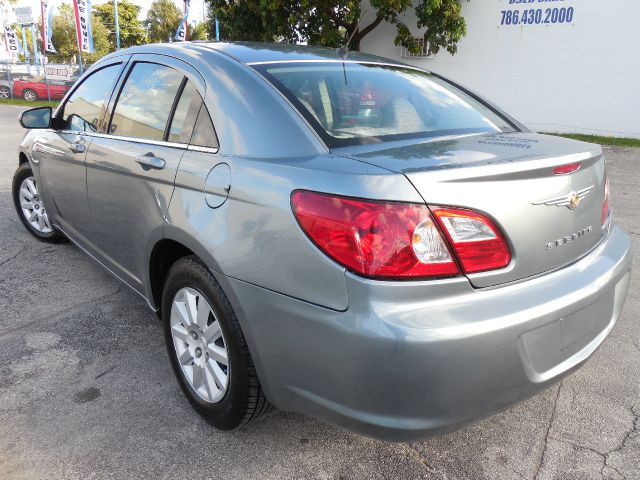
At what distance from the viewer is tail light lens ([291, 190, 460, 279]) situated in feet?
5.34

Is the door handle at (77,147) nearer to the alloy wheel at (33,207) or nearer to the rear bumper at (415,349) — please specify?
the alloy wheel at (33,207)

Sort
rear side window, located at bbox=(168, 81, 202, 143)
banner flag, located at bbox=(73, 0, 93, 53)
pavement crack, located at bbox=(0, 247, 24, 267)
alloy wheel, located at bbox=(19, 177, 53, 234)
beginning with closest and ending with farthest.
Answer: rear side window, located at bbox=(168, 81, 202, 143), pavement crack, located at bbox=(0, 247, 24, 267), alloy wheel, located at bbox=(19, 177, 53, 234), banner flag, located at bbox=(73, 0, 93, 53)

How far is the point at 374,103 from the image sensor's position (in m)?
2.41

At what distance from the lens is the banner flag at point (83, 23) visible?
24.5 m

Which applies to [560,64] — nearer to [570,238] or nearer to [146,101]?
[146,101]

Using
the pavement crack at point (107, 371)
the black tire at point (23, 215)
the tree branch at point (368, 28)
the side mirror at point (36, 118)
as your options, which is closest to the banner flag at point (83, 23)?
the tree branch at point (368, 28)

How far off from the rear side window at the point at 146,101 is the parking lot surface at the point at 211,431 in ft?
3.90

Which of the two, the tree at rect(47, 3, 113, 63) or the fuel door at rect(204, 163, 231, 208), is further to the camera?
the tree at rect(47, 3, 113, 63)

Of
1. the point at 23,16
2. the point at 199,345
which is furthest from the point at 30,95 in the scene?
the point at 199,345

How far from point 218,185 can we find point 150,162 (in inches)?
24.4

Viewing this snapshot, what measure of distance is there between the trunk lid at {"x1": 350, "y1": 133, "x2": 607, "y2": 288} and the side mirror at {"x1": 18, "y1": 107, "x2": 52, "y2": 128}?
2968 millimetres

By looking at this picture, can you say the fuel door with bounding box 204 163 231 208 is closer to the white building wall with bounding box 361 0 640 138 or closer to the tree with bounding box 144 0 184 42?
the white building wall with bounding box 361 0 640 138

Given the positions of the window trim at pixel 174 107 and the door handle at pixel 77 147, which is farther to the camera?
the door handle at pixel 77 147

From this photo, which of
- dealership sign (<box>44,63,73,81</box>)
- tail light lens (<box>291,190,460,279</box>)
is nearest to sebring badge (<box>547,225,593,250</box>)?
tail light lens (<box>291,190,460,279</box>)
